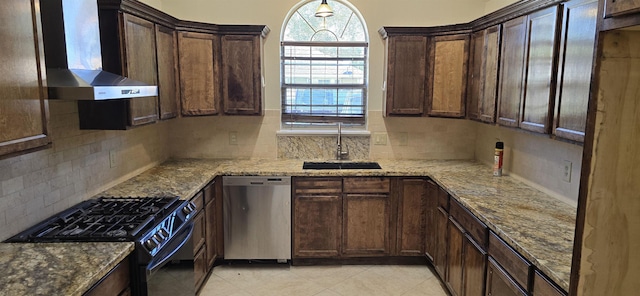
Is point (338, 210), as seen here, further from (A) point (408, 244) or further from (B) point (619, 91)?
(B) point (619, 91)

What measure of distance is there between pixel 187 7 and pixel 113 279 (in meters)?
2.89

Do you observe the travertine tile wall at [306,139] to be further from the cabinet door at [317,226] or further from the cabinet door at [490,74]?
the cabinet door at [490,74]

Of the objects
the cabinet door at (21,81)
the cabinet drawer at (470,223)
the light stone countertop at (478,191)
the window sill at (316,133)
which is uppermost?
the cabinet door at (21,81)

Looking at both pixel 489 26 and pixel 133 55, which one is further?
pixel 489 26

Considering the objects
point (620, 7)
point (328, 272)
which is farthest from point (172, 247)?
point (620, 7)

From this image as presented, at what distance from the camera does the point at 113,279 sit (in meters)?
1.82

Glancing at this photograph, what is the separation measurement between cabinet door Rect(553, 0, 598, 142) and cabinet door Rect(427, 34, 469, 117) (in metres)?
1.34

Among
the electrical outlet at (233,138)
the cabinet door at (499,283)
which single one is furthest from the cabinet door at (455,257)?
the electrical outlet at (233,138)

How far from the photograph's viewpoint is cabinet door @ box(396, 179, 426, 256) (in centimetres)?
361

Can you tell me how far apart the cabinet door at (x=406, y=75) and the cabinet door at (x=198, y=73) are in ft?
5.23

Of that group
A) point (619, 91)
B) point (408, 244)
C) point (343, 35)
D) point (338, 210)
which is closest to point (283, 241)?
point (338, 210)

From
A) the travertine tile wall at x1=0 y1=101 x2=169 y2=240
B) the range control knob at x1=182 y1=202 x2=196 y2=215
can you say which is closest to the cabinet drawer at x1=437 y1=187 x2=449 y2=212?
the range control knob at x1=182 y1=202 x2=196 y2=215

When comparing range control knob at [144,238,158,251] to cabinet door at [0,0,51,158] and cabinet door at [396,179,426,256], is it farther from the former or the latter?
cabinet door at [396,179,426,256]

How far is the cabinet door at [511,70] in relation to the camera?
2.68m
